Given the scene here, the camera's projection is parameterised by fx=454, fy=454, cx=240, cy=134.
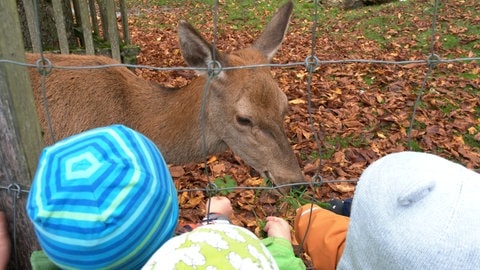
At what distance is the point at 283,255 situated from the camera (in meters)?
1.81

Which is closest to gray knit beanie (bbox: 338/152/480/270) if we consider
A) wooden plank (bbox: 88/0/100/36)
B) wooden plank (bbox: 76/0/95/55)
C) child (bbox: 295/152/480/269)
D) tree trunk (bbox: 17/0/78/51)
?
child (bbox: 295/152/480/269)

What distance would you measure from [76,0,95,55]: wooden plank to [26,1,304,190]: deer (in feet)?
7.53

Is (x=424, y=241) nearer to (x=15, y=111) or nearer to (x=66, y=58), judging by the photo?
(x=15, y=111)

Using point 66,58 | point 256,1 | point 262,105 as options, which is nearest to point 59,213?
point 262,105

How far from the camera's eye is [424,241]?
1209mm

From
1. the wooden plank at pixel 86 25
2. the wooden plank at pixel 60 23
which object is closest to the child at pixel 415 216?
the wooden plank at pixel 60 23

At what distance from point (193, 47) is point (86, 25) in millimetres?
3118

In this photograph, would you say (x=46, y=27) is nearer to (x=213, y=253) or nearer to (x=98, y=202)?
(x=98, y=202)

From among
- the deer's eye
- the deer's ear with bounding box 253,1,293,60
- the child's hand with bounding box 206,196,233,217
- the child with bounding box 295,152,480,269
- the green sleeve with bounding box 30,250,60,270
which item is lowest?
the child's hand with bounding box 206,196,233,217

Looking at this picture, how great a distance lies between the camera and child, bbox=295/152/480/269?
1179 millimetres

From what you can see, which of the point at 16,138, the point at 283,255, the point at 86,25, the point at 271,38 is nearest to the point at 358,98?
the point at 271,38

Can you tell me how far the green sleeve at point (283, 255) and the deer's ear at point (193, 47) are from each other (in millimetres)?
1335

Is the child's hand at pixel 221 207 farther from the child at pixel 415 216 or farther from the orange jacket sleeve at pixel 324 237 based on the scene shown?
the child at pixel 415 216

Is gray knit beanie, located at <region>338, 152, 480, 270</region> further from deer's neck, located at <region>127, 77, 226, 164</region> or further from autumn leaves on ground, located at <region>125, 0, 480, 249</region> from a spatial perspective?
deer's neck, located at <region>127, 77, 226, 164</region>
